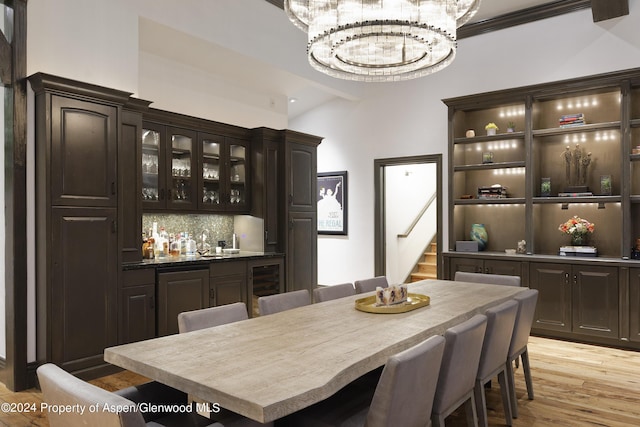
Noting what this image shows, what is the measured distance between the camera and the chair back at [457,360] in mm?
2129

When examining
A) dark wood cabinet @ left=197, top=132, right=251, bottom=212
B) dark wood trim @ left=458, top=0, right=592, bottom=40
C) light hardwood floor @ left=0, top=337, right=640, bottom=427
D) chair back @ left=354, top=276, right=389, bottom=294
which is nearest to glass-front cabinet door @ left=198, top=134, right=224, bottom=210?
dark wood cabinet @ left=197, top=132, right=251, bottom=212

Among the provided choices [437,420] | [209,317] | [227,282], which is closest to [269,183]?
[227,282]

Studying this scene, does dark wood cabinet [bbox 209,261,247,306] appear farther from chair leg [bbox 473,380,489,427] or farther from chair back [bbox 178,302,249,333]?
chair leg [bbox 473,380,489,427]

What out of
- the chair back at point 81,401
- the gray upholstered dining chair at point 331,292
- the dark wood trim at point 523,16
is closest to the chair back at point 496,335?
the gray upholstered dining chair at point 331,292

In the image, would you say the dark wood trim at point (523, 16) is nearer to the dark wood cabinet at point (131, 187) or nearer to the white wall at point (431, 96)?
the white wall at point (431, 96)

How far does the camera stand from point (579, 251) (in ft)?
16.6

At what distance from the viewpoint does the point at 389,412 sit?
1726mm

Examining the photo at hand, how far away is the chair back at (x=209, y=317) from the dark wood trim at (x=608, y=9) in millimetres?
4956

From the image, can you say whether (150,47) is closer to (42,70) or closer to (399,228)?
(42,70)

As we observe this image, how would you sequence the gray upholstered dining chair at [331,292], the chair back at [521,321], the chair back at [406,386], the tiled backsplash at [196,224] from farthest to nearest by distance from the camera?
the tiled backsplash at [196,224] < the gray upholstered dining chair at [331,292] < the chair back at [521,321] < the chair back at [406,386]

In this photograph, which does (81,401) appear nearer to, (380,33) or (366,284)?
(380,33)

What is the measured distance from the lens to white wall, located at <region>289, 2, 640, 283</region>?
207 inches

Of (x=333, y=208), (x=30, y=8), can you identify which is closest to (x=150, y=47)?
(x=30, y=8)

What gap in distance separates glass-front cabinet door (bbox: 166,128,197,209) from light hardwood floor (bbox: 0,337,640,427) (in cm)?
187
